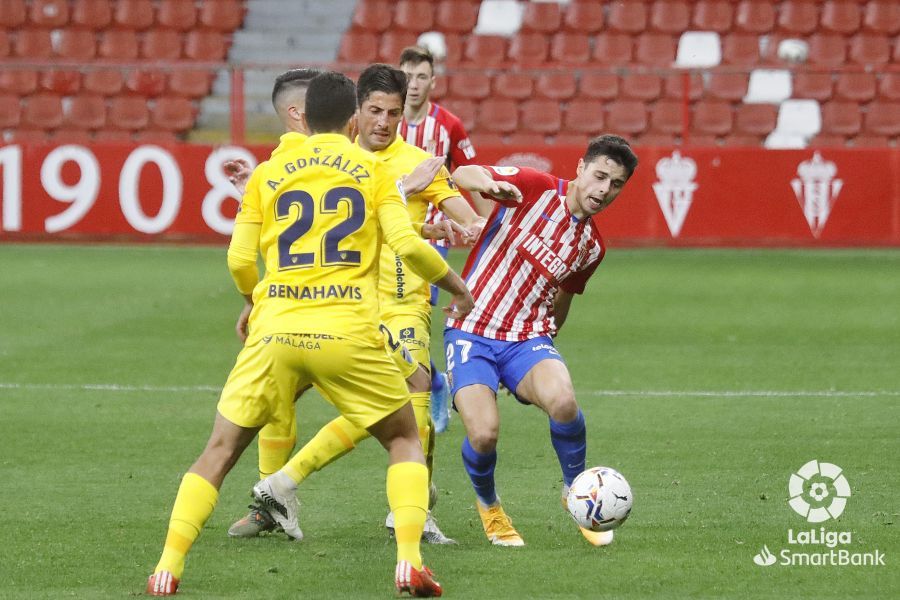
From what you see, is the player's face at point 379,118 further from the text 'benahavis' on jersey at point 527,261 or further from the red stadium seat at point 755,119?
the red stadium seat at point 755,119

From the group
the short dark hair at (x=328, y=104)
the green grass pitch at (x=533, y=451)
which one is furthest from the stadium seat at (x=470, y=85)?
the short dark hair at (x=328, y=104)

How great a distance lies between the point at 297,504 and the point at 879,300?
30.0 feet

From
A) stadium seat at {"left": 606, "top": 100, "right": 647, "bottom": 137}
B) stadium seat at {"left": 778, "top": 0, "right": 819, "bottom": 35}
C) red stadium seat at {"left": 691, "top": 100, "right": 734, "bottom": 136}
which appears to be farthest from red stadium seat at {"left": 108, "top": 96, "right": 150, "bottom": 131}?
stadium seat at {"left": 778, "top": 0, "right": 819, "bottom": 35}

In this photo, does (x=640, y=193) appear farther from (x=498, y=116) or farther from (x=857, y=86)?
(x=857, y=86)

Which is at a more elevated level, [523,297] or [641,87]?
[641,87]

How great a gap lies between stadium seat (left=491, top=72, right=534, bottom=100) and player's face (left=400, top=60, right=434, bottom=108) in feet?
30.9

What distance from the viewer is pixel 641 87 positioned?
18.3 m

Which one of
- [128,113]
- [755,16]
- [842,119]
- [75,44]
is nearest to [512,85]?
[755,16]

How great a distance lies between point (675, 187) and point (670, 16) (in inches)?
150

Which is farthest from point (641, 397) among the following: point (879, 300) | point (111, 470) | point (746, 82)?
point (746, 82)

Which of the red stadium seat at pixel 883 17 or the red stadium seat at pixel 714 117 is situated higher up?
Answer: the red stadium seat at pixel 883 17

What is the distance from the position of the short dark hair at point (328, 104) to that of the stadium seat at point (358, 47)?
613 inches

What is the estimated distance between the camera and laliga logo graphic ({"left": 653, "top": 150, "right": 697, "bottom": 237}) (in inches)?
685

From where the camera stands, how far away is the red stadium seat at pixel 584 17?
66.5 ft
